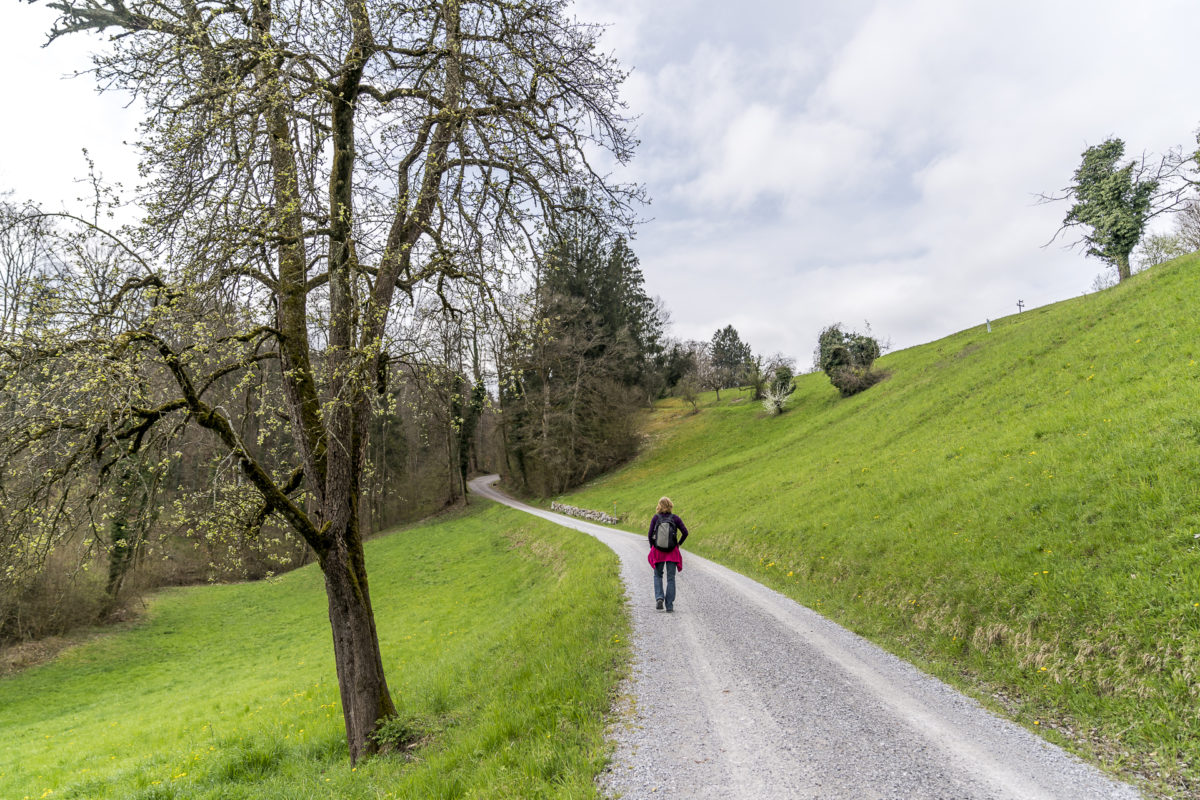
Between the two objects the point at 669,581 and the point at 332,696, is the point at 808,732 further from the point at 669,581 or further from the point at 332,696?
the point at 332,696

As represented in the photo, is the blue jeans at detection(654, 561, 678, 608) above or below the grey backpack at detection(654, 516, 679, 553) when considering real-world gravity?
below

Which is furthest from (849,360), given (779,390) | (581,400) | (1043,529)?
(1043,529)

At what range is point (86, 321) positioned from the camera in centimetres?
427

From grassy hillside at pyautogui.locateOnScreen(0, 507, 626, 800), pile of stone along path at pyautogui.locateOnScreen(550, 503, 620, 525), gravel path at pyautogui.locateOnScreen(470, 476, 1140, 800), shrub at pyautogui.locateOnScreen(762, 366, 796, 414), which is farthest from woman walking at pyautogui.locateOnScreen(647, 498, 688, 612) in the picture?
shrub at pyautogui.locateOnScreen(762, 366, 796, 414)

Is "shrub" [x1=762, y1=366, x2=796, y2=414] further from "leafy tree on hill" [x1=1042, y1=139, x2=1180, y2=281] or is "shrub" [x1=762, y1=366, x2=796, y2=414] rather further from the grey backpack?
the grey backpack

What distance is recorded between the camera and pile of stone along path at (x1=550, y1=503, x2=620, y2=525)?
26714mm

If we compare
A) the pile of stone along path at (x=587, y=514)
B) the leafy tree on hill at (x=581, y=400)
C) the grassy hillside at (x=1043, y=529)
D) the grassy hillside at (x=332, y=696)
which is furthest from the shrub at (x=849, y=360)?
the grassy hillside at (x=332, y=696)

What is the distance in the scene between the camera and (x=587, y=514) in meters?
29.1

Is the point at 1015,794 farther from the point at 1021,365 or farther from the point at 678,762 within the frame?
the point at 1021,365

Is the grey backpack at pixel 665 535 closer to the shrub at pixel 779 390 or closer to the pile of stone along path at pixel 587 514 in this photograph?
the pile of stone along path at pixel 587 514

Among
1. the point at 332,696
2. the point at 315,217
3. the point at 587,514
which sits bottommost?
the point at 332,696

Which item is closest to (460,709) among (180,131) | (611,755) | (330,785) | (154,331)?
(330,785)

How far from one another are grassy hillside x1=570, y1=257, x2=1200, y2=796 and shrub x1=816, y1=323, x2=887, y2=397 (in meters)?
12.7

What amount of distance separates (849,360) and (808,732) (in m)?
35.7
